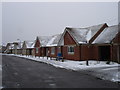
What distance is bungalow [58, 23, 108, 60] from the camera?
1128 inches

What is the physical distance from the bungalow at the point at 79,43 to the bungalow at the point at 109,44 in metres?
1.01

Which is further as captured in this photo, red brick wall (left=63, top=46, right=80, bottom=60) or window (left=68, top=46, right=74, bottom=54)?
window (left=68, top=46, right=74, bottom=54)

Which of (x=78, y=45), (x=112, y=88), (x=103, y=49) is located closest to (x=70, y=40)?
(x=78, y=45)

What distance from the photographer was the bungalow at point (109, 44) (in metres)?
23.8

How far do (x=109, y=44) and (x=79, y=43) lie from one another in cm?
527

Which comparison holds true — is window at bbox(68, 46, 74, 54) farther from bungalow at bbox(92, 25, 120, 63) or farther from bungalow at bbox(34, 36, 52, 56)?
bungalow at bbox(34, 36, 52, 56)

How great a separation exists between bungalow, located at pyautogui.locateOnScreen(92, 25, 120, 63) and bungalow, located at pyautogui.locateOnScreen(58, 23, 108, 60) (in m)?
1.01

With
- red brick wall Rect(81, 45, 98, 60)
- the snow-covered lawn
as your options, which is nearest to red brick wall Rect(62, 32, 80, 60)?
red brick wall Rect(81, 45, 98, 60)


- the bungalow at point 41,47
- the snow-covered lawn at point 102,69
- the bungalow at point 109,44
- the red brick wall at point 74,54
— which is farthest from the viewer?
the bungalow at point 41,47

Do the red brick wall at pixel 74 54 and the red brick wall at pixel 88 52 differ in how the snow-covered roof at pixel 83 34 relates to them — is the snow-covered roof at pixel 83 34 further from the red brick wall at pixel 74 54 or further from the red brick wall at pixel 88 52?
the red brick wall at pixel 74 54

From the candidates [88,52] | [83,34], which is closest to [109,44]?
[88,52]

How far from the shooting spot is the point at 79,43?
28250 mm

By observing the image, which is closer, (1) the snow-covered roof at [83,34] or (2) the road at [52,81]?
(2) the road at [52,81]

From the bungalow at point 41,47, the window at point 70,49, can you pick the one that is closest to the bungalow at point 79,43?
the window at point 70,49
